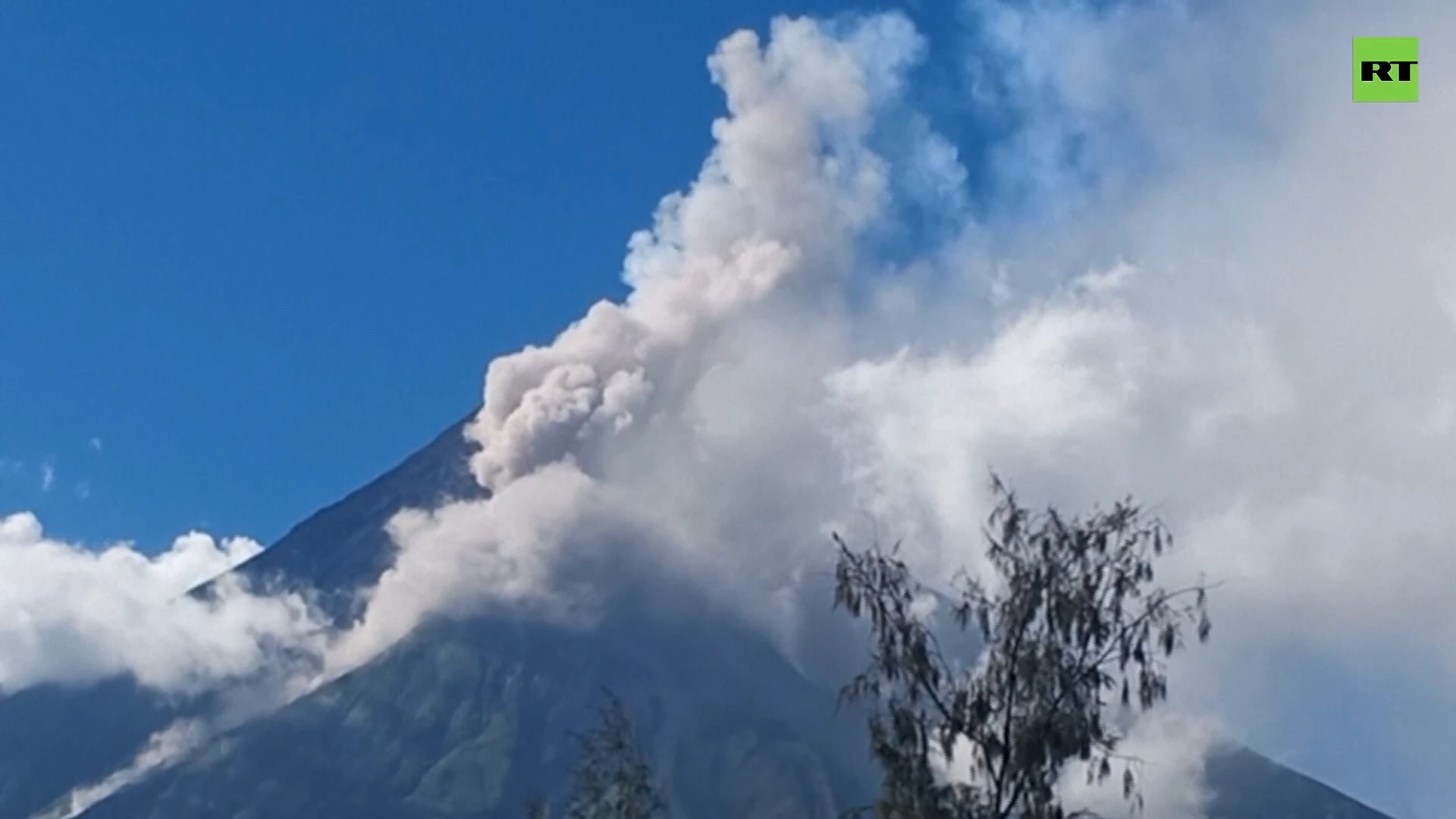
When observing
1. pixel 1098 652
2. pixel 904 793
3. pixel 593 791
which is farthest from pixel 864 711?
pixel 593 791

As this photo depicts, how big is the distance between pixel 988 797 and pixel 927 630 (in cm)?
332

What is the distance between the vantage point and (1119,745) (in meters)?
37.1

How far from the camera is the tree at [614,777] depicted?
51062mm

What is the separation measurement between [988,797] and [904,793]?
156 centimetres

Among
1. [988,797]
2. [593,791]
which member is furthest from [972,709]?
[593,791]

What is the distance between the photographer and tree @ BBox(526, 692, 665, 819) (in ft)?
168

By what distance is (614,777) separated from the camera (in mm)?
51875

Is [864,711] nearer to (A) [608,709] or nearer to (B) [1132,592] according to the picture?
(B) [1132,592]

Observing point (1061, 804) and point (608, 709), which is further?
point (608, 709)

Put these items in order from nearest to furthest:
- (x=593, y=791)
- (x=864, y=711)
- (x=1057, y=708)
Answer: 1. (x=1057, y=708)
2. (x=864, y=711)
3. (x=593, y=791)

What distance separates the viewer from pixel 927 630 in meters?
36.9

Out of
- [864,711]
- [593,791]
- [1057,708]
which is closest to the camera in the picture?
[1057,708]

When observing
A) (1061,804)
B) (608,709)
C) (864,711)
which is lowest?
(1061,804)

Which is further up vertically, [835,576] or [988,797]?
[835,576]
